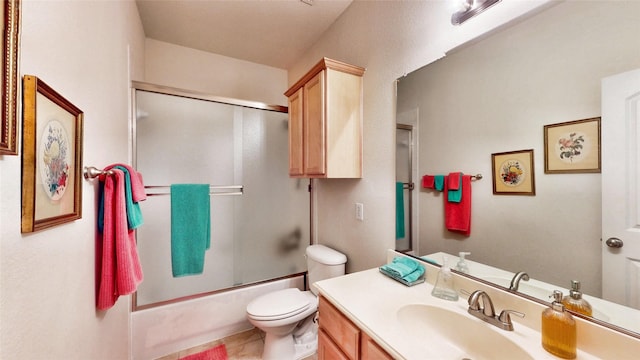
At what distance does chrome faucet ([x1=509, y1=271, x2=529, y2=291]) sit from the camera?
34.0 inches

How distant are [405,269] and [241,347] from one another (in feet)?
4.78

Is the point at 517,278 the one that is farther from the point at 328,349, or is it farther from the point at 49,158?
the point at 49,158

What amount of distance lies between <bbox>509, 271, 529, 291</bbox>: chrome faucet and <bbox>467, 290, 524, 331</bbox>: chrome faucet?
9 cm

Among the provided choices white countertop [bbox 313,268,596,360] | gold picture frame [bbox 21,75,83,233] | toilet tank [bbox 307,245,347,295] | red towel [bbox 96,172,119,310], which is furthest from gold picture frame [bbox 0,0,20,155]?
toilet tank [bbox 307,245,347,295]

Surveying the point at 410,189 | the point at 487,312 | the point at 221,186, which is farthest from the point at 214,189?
the point at 487,312

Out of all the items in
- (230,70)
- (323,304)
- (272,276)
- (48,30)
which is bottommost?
(272,276)

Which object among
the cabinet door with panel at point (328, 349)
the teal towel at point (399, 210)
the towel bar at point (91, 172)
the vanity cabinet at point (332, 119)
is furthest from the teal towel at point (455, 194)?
the towel bar at point (91, 172)

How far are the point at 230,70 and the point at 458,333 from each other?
2761mm

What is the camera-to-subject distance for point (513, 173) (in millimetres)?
889

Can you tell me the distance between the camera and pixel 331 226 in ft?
6.57

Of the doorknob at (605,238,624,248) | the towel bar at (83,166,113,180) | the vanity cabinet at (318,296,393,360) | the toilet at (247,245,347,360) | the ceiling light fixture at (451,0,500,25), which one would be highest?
the ceiling light fixture at (451,0,500,25)

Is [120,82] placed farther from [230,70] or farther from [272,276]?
[272,276]

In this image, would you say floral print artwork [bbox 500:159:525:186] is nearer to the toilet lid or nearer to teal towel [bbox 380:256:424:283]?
teal towel [bbox 380:256:424:283]

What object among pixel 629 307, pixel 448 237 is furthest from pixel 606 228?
pixel 448 237
